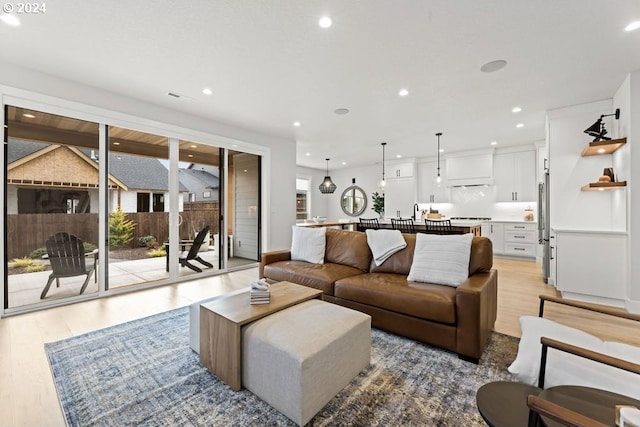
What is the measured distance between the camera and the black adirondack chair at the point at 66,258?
3.39 metres

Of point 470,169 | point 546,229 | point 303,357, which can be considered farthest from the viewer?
point 470,169

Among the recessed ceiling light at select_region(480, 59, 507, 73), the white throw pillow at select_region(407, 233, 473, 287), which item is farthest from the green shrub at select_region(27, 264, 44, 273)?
the recessed ceiling light at select_region(480, 59, 507, 73)

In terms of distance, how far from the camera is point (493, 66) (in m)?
3.00

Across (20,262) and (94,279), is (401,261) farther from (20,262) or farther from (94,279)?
(20,262)

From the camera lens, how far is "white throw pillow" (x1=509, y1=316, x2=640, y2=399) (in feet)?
4.19

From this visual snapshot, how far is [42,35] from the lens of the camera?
250cm

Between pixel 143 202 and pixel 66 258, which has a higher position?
pixel 143 202

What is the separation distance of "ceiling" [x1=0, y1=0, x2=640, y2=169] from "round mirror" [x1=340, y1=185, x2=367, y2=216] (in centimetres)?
538

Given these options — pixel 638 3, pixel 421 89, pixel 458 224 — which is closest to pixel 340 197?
pixel 458 224

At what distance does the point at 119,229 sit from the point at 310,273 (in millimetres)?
2844

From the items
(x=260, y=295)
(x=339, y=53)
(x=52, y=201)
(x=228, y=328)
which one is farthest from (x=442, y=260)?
(x=52, y=201)

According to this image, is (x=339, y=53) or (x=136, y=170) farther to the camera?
(x=136, y=170)

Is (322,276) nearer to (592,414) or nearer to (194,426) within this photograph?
(194,426)

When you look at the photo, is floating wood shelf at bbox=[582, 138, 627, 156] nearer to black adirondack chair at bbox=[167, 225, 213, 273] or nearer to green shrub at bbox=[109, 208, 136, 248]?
black adirondack chair at bbox=[167, 225, 213, 273]
